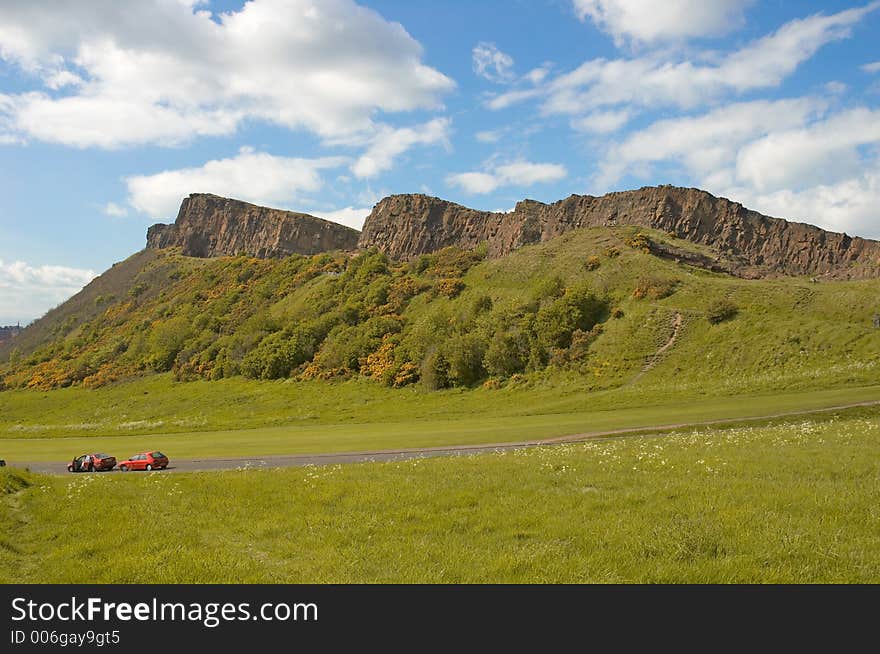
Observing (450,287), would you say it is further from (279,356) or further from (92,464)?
(92,464)

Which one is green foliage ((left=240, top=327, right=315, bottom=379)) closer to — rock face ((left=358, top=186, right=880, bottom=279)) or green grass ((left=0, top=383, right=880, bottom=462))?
green grass ((left=0, top=383, right=880, bottom=462))

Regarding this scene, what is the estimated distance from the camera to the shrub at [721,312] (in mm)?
60406

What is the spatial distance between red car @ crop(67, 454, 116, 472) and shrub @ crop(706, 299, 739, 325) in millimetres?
53720

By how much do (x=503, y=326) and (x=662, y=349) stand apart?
68.9ft

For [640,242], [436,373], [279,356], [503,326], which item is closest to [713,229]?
[640,242]

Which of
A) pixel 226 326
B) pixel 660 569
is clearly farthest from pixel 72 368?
pixel 660 569

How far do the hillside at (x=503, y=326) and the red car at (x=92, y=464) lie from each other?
39388 millimetres

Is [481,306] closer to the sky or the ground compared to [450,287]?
closer to the ground

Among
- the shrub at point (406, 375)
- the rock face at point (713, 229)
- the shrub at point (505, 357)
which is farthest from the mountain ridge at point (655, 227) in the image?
the shrub at point (406, 375)

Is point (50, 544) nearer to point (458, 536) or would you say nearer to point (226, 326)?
point (458, 536)

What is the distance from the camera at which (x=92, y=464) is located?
112ft

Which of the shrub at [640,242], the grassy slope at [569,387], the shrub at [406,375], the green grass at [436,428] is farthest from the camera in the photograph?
the shrub at [640,242]

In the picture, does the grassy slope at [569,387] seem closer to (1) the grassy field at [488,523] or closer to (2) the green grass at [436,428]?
(2) the green grass at [436,428]

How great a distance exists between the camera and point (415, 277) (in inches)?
4230
